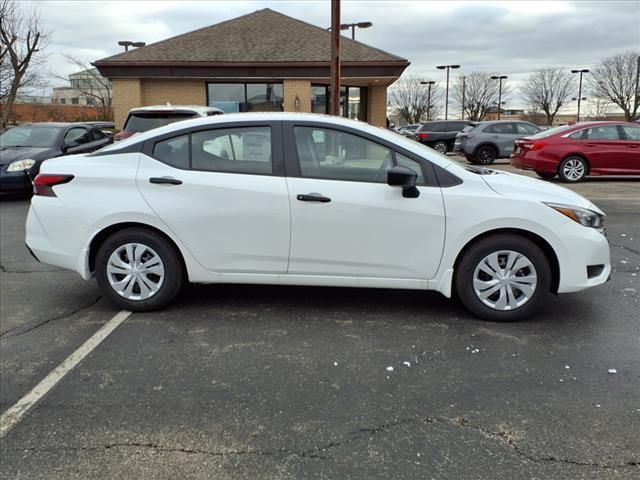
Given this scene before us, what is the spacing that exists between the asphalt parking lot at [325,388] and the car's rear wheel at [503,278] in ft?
0.45

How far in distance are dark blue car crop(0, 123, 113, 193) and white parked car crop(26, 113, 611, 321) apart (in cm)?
668

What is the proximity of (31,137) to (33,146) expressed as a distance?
0.50 metres

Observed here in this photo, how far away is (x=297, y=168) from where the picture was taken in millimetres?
4055

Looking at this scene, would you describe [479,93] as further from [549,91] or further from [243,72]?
[243,72]

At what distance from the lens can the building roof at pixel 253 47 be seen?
57.3ft

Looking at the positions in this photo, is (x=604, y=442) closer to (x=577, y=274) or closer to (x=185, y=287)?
(x=577, y=274)

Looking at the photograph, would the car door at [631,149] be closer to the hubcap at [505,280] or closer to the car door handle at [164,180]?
the hubcap at [505,280]

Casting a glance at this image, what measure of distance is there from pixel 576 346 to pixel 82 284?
14.4 ft

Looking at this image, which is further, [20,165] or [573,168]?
[573,168]

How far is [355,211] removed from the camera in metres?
3.92

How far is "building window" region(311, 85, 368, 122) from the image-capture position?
1908 cm

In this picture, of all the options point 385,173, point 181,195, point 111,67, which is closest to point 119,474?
point 181,195

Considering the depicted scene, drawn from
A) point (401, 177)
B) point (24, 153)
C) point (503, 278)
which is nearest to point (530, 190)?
point (503, 278)

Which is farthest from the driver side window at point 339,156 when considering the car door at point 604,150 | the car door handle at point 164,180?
the car door at point 604,150
